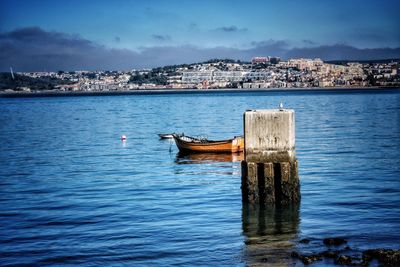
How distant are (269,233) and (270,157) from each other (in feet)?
6.37

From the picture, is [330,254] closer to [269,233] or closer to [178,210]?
[269,233]

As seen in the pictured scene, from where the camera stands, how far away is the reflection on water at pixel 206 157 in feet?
113

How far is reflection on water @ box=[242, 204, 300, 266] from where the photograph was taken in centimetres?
1322

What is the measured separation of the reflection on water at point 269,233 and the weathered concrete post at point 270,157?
1.30ft

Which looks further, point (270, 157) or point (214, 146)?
point (214, 146)

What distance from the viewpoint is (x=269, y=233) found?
1575 cm

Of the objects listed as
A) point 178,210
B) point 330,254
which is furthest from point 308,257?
point 178,210

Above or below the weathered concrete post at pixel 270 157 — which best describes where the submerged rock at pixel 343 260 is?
below

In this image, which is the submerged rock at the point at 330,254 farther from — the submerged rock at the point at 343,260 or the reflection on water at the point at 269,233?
the reflection on water at the point at 269,233

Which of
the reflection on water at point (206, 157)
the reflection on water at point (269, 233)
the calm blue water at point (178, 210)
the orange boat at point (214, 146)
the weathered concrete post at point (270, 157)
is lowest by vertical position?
the reflection on water at point (206, 157)

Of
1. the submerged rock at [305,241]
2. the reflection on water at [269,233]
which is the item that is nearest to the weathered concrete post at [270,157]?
the reflection on water at [269,233]

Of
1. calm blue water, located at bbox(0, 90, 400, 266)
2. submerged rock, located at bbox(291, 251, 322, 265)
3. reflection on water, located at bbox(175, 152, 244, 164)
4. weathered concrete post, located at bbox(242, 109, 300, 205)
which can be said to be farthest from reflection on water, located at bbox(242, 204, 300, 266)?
reflection on water, located at bbox(175, 152, 244, 164)

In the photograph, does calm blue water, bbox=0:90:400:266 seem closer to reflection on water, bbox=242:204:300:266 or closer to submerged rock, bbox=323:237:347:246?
reflection on water, bbox=242:204:300:266

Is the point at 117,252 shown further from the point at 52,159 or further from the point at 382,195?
the point at 52,159
